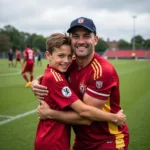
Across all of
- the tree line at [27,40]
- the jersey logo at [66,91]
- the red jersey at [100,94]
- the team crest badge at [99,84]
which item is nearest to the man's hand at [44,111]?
the jersey logo at [66,91]

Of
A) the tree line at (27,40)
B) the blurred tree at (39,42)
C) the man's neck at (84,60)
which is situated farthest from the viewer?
the blurred tree at (39,42)

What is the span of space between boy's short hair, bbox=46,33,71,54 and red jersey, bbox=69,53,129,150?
0.38 metres

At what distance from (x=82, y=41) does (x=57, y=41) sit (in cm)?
29

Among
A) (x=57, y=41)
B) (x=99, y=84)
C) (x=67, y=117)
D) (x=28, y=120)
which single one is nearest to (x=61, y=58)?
(x=57, y=41)

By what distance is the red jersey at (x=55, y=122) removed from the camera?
2.59m

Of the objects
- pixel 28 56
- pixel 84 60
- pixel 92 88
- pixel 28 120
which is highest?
pixel 84 60

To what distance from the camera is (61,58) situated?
280 centimetres

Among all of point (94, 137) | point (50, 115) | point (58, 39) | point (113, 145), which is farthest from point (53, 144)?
point (58, 39)

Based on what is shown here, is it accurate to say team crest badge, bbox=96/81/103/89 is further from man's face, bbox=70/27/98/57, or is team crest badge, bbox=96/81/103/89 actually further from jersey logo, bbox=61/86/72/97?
man's face, bbox=70/27/98/57

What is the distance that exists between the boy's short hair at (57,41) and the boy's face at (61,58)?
0.04m

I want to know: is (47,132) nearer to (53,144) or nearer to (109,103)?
(53,144)

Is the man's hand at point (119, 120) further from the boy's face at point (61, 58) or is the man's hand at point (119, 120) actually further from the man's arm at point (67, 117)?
the boy's face at point (61, 58)

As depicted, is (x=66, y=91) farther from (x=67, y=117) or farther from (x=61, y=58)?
(x=61, y=58)

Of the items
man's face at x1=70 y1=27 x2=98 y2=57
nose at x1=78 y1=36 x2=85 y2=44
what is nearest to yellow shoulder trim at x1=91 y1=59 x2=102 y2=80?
man's face at x1=70 y1=27 x2=98 y2=57
